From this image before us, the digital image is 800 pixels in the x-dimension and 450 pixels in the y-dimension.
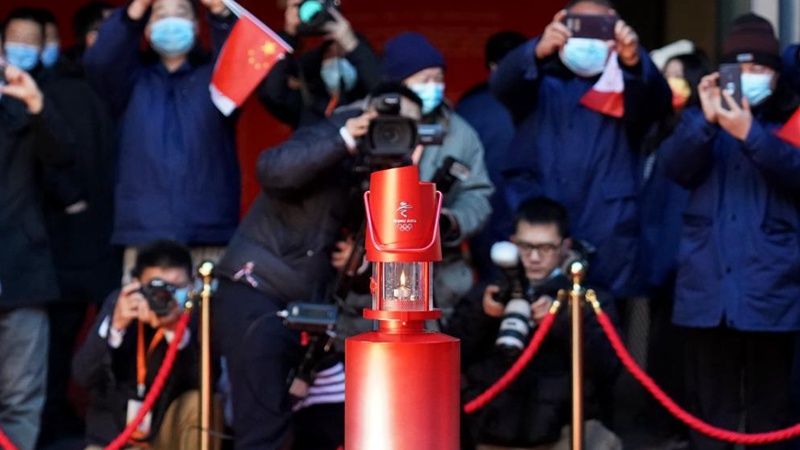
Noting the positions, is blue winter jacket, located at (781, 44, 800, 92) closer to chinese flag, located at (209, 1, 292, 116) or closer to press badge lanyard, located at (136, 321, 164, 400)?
chinese flag, located at (209, 1, 292, 116)

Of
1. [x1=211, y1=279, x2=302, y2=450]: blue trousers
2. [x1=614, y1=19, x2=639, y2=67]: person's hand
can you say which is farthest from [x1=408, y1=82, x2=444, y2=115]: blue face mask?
[x1=211, y1=279, x2=302, y2=450]: blue trousers

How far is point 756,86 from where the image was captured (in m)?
7.41

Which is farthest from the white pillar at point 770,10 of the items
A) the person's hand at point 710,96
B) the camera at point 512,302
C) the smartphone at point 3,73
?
the smartphone at point 3,73

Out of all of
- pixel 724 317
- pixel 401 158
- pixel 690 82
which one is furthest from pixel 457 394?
pixel 690 82

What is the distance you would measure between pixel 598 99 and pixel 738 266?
3.33 ft

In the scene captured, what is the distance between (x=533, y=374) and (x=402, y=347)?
326cm

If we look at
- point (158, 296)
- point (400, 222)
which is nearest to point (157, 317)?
point (158, 296)

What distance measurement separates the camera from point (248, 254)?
6.87 meters

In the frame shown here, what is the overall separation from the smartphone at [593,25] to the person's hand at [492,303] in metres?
1.28

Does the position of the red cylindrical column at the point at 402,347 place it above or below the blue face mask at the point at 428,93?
below

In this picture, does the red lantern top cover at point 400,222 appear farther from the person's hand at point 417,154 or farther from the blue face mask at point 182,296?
the blue face mask at point 182,296

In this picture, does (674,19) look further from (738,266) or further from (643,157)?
(738,266)

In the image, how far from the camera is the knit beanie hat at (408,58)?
7.83 meters

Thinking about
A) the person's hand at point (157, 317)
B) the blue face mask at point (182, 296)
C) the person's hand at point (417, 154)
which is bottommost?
the person's hand at point (157, 317)
